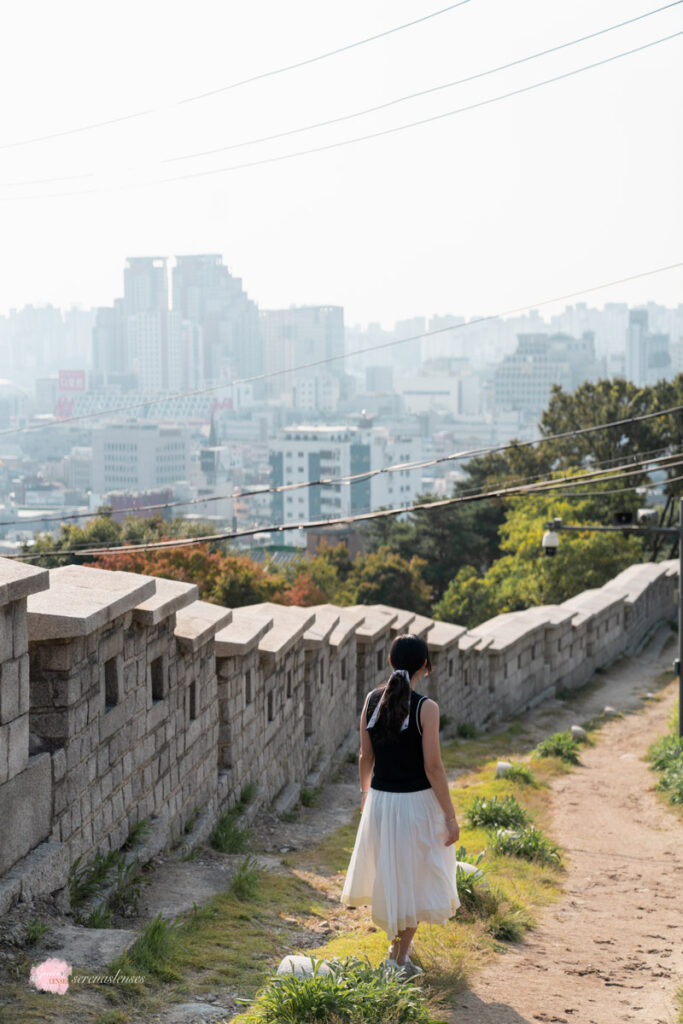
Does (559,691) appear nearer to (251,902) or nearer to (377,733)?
(251,902)

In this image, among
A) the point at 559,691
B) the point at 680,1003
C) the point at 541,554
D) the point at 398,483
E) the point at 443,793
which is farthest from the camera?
the point at 398,483

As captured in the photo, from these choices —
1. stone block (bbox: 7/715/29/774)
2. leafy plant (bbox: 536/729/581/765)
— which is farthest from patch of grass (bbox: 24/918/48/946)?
leafy plant (bbox: 536/729/581/765)

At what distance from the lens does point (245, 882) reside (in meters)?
6.74

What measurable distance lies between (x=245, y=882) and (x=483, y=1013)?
6.92 ft

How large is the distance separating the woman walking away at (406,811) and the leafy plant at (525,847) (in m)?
3.28

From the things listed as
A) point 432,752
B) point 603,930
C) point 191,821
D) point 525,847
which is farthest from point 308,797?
point 432,752

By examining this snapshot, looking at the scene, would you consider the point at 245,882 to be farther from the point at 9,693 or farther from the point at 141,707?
the point at 9,693

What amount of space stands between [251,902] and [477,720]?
1180cm

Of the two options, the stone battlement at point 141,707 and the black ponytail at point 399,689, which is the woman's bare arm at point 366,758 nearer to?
the black ponytail at point 399,689

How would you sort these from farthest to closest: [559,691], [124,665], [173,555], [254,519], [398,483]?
[254,519] → [398,483] → [173,555] → [559,691] → [124,665]

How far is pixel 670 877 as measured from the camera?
324 inches

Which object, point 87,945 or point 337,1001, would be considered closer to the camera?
point 337,1001

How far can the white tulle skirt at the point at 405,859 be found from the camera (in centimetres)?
496

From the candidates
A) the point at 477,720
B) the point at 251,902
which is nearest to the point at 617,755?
the point at 477,720
